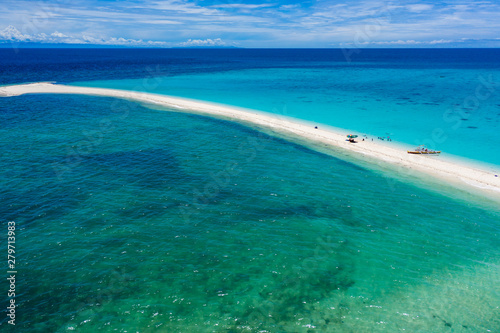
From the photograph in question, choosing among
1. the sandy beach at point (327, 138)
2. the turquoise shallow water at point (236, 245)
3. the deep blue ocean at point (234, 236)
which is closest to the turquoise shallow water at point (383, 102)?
the deep blue ocean at point (234, 236)

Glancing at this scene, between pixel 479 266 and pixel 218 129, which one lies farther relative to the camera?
pixel 218 129

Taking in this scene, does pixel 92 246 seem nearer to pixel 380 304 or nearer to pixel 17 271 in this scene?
pixel 17 271

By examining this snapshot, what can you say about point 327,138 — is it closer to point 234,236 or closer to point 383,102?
point 234,236

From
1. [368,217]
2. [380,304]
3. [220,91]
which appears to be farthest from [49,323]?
[220,91]

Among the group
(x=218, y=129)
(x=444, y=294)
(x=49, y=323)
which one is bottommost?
(x=49, y=323)

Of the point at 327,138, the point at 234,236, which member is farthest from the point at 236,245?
the point at 327,138

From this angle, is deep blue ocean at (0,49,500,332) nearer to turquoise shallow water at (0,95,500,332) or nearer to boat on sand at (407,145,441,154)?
turquoise shallow water at (0,95,500,332)

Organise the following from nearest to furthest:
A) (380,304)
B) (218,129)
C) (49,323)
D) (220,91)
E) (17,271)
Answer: (49,323), (380,304), (17,271), (218,129), (220,91)

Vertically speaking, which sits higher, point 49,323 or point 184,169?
point 184,169
